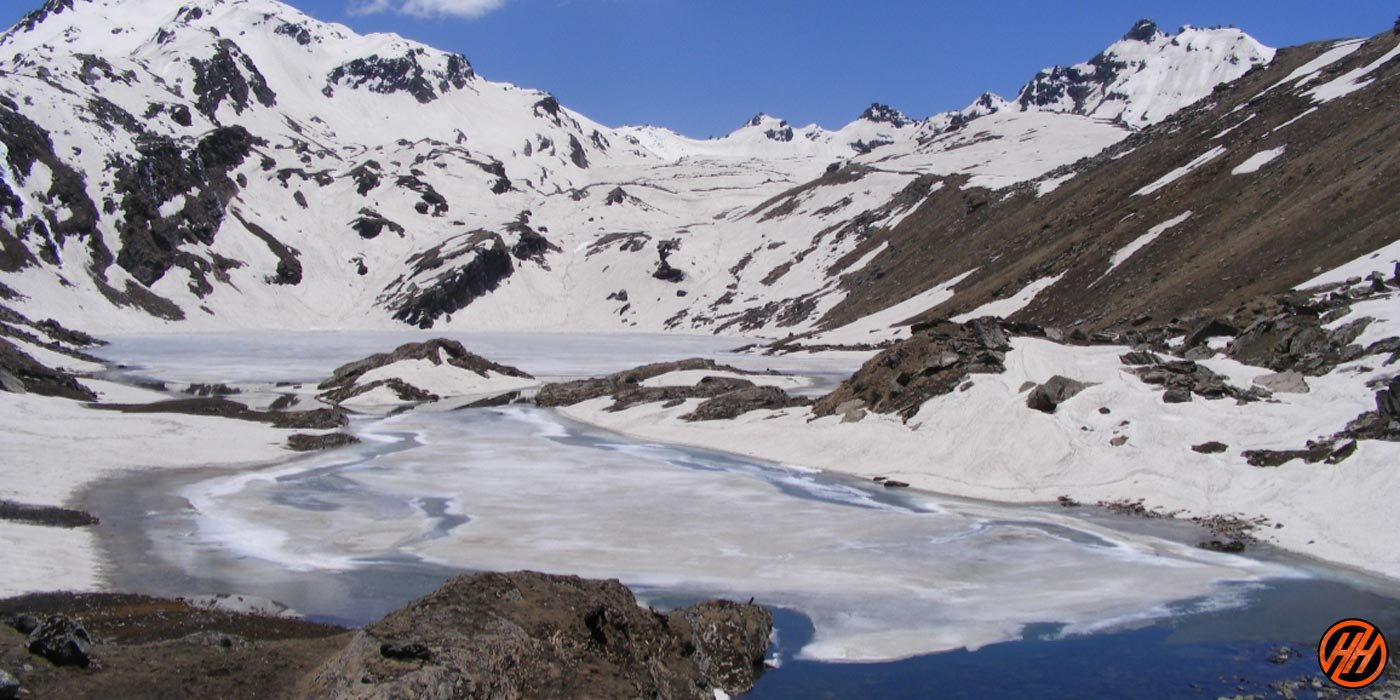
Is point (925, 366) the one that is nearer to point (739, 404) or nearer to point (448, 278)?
point (739, 404)

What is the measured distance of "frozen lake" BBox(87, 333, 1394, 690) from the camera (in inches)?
712

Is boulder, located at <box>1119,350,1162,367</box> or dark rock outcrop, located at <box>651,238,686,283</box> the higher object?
dark rock outcrop, located at <box>651,238,686,283</box>

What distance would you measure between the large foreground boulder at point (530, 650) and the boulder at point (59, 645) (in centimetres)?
247

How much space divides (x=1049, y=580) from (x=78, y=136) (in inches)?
6359

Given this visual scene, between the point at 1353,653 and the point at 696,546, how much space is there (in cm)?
1326

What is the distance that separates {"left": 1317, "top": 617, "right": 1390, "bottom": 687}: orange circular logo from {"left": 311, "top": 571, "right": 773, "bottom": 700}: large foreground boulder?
8145 millimetres

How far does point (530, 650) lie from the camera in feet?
35.7

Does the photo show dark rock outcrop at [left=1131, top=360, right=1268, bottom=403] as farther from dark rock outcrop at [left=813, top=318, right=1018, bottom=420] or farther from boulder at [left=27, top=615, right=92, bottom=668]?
boulder at [left=27, top=615, right=92, bottom=668]

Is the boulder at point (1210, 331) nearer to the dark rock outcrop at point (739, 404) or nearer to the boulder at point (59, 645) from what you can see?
the dark rock outcrop at point (739, 404)

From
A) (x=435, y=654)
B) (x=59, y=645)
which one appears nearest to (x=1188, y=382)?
(x=435, y=654)

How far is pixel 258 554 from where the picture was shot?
71.6 ft

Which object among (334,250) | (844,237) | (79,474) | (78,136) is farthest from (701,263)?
(79,474)

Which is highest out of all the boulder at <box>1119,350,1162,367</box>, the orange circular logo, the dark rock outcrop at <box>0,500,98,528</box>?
the boulder at <box>1119,350,1162,367</box>

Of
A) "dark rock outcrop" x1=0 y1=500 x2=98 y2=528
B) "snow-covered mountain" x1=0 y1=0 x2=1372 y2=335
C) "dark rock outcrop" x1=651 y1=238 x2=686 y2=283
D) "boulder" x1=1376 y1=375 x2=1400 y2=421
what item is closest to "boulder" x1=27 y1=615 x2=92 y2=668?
"dark rock outcrop" x1=0 y1=500 x2=98 y2=528
